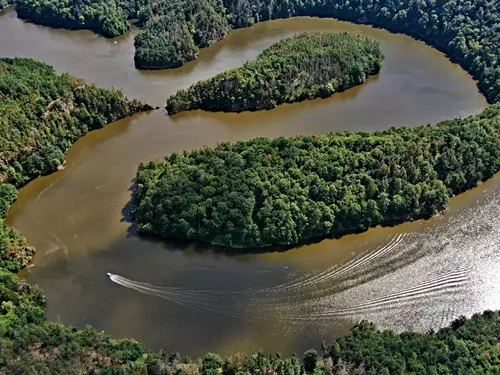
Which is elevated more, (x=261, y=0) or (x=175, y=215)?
(x=261, y=0)

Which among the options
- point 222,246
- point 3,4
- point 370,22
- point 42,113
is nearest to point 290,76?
point 222,246

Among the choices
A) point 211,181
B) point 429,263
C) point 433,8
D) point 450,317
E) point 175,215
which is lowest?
point 450,317

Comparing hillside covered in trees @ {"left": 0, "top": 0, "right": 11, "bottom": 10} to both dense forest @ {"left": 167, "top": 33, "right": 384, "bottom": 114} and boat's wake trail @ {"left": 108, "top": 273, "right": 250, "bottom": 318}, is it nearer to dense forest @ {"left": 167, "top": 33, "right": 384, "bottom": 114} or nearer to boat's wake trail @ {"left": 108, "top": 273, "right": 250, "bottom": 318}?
dense forest @ {"left": 167, "top": 33, "right": 384, "bottom": 114}

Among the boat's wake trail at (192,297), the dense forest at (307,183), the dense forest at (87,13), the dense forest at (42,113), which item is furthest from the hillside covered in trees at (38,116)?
the dense forest at (87,13)

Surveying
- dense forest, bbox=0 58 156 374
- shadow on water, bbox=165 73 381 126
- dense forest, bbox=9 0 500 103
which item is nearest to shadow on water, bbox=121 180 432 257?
dense forest, bbox=0 58 156 374

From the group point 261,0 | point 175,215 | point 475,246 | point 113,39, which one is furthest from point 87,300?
point 261,0

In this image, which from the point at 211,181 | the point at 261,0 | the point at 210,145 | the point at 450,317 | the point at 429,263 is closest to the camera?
the point at 450,317

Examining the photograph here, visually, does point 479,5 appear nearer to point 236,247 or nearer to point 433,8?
point 433,8
